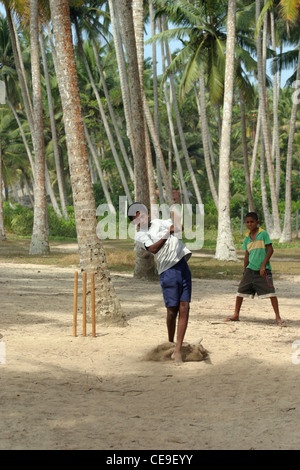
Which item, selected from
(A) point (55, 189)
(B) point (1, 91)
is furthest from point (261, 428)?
(A) point (55, 189)

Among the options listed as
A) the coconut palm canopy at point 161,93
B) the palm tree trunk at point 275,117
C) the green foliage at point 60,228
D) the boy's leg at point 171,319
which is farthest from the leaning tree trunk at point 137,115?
the green foliage at point 60,228

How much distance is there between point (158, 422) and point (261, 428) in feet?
2.58

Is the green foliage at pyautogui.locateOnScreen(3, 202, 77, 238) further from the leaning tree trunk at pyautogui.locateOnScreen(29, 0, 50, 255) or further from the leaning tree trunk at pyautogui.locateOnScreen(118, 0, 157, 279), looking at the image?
the leaning tree trunk at pyautogui.locateOnScreen(118, 0, 157, 279)

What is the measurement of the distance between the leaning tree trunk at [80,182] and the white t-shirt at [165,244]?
7.75 feet

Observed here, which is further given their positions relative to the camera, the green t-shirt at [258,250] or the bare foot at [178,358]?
the green t-shirt at [258,250]

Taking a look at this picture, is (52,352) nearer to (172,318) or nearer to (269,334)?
(172,318)

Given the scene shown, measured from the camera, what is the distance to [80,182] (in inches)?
368

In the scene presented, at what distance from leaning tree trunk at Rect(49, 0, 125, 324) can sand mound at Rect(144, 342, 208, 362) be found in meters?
1.96

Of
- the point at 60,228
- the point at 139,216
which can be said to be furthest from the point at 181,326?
the point at 60,228

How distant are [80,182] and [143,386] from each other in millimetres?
3918

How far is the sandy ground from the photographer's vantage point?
4.80 metres

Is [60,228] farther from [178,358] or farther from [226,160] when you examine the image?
[178,358]

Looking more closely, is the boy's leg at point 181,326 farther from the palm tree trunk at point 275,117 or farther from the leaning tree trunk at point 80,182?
the palm tree trunk at point 275,117

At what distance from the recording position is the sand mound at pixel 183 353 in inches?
280
